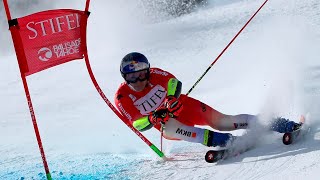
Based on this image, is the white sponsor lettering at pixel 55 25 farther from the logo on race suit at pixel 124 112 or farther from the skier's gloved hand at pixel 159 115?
the skier's gloved hand at pixel 159 115

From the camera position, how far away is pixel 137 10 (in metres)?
16.8

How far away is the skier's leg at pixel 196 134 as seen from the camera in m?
4.20

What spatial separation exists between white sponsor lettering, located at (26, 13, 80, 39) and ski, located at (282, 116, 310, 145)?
1960mm

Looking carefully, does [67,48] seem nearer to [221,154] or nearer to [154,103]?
[154,103]

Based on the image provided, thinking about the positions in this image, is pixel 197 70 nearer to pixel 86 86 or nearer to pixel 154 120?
pixel 86 86

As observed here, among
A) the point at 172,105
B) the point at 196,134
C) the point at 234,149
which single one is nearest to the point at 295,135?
the point at 234,149

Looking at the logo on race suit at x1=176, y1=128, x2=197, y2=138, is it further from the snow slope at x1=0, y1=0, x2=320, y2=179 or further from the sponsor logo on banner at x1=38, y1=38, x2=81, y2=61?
the sponsor logo on banner at x1=38, y1=38, x2=81, y2=61

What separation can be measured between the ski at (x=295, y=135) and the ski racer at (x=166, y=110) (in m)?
0.05

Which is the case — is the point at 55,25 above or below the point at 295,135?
above

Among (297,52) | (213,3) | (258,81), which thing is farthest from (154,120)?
(213,3)

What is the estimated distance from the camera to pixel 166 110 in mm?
4133

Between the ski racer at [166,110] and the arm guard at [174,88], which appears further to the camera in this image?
the arm guard at [174,88]

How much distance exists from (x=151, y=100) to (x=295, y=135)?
4.18ft

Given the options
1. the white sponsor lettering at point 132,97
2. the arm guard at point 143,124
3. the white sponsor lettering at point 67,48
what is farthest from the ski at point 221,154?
the white sponsor lettering at point 67,48
